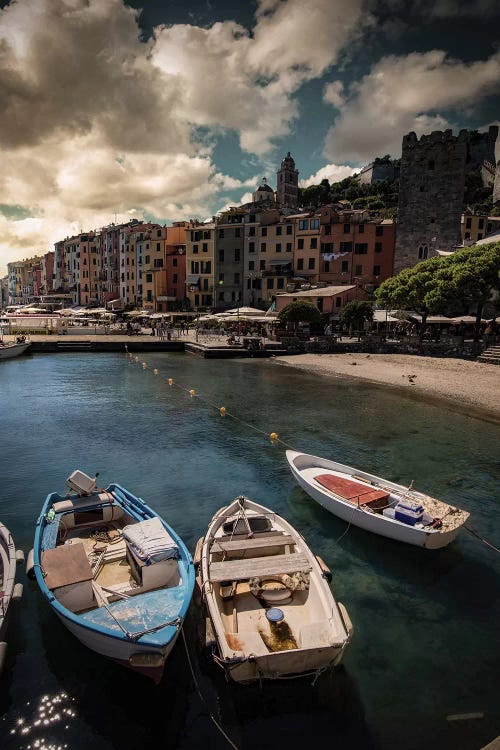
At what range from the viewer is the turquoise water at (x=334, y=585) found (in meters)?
7.98

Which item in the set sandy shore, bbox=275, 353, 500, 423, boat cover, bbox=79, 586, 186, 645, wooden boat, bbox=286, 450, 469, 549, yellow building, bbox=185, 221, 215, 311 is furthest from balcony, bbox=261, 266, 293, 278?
boat cover, bbox=79, 586, 186, 645

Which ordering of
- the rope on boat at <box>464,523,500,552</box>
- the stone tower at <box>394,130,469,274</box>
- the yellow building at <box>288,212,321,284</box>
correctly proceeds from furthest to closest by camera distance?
the yellow building at <box>288,212,321,284</box> → the stone tower at <box>394,130,469,274</box> → the rope on boat at <box>464,523,500,552</box>

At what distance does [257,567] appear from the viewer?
10.2m

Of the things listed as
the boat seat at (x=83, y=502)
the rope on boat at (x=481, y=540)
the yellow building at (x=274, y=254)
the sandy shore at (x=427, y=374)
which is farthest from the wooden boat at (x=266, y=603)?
the yellow building at (x=274, y=254)

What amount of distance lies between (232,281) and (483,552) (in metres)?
70.8

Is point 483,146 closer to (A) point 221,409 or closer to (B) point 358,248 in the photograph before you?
(B) point 358,248


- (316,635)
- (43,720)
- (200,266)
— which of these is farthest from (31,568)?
(200,266)

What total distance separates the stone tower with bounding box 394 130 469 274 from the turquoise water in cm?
4597

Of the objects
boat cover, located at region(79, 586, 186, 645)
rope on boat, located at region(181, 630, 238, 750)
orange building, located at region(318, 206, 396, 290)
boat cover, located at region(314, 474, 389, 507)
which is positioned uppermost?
orange building, located at region(318, 206, 396, 290)

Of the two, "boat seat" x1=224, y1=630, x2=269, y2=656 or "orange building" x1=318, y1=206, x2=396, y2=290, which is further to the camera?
"orange building" x1=318, y1=206, x2=396, y2=290

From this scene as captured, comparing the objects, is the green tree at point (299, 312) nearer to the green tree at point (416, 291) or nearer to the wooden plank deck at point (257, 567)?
the green tree at point (416, 291)

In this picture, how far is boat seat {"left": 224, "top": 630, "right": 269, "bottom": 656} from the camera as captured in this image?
821 cm

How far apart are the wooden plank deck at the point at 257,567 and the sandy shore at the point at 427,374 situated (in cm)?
2252

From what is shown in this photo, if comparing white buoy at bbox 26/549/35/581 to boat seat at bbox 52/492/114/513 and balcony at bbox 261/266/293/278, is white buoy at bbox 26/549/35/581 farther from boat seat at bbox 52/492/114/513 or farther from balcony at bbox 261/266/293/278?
balcony at bbox 261/266/293/278
